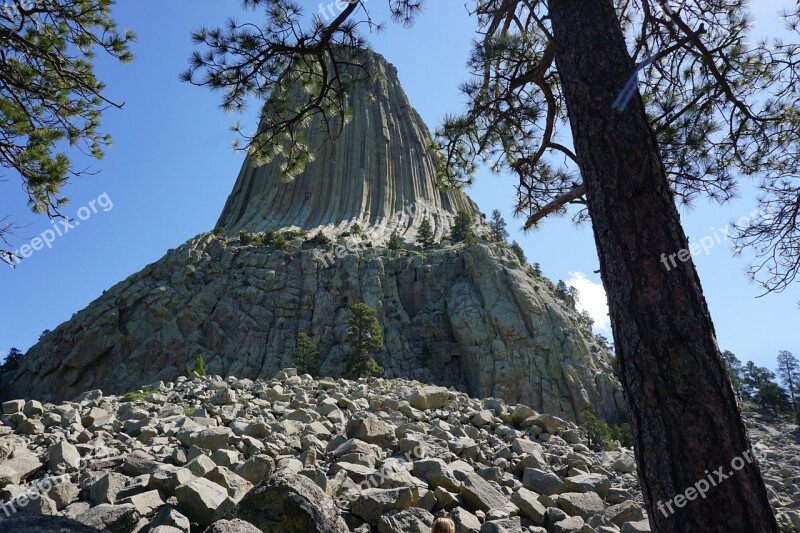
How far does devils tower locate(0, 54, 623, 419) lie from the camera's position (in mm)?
37688

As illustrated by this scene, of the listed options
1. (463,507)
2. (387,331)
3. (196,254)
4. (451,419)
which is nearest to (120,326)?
(196,254)

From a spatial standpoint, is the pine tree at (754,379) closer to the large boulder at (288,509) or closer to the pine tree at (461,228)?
→ the pine tree at (461,228)

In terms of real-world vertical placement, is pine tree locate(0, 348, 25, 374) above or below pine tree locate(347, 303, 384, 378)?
above

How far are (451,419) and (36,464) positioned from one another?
209 inches

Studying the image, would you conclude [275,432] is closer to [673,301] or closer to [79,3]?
[673,301]

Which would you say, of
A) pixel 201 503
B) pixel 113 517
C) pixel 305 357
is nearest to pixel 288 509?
pixel 201 503

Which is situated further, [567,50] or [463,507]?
[463,507]

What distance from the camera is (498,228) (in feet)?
183

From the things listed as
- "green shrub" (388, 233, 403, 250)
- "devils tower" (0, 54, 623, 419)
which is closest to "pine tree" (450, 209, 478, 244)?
"devils tower" (0, 54, 623, 419)

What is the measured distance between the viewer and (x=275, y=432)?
5.79 metres

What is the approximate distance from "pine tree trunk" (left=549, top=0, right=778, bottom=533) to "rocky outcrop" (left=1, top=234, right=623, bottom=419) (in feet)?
115

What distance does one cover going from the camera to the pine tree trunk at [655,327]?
6.83ft
